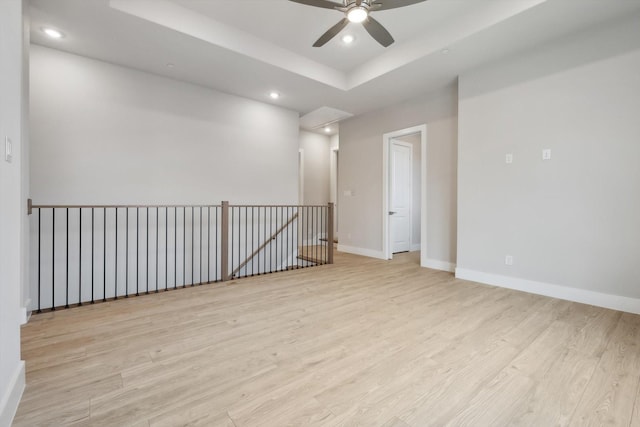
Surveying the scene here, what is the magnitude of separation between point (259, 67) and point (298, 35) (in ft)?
2.26

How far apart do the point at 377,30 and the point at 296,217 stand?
11.9ft

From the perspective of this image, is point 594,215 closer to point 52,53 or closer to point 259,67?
point 259,67

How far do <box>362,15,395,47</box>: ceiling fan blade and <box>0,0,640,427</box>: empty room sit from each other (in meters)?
0.03

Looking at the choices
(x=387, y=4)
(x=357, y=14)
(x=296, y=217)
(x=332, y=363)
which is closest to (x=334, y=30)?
(x=357, y=14)

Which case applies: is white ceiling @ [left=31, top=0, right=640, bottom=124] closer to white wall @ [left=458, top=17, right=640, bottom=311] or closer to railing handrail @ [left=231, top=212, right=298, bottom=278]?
white wall @ [left=458, top=17, right=640, bottom=311]

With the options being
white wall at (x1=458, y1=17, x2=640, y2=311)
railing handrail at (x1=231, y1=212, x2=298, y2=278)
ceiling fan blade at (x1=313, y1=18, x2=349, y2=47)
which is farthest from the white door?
ceiling fan blade at (x1=313, y1=18, x2=349, y2=47)

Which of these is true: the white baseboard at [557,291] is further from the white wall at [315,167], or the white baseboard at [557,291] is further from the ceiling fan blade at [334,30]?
the white wall at [315,167]

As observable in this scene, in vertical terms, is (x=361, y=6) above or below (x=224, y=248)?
above

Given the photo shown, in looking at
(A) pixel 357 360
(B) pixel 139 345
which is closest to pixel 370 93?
(A) pixel 357 360

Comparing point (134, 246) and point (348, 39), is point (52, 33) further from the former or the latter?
point (348, 39)

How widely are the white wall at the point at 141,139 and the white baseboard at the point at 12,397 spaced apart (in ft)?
8.99

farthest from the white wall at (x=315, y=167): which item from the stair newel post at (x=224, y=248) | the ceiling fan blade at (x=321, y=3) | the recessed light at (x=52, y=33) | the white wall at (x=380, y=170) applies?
the ceiling fan blade at (x=321, y=3)

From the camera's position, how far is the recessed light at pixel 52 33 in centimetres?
309

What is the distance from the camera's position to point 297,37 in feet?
11.9
